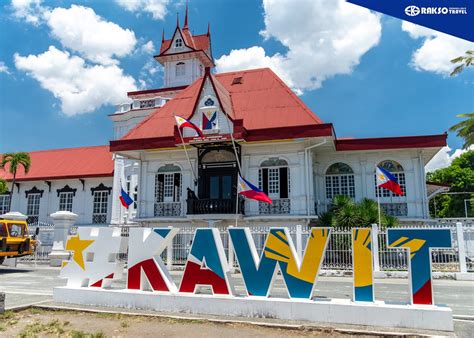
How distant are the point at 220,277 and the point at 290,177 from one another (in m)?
12.6

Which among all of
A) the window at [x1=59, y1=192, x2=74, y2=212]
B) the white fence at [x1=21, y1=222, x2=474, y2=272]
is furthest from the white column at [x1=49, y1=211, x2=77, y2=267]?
the window at [x1=59, y1=192, x2=74, y2=212]

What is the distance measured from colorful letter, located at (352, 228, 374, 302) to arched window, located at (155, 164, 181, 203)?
52.0ft

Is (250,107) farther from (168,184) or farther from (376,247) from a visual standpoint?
(376,247)

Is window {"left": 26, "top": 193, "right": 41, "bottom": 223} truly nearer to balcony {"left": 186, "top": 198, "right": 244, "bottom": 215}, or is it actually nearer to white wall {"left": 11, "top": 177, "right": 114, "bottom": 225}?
white wall {"left": 11, "top": 177, "right": 114, "bottom": 225}

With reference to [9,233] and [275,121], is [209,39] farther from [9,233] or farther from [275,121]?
[9,233]

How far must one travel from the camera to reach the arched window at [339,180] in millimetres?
22281

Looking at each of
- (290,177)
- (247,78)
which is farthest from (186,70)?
(290,177)

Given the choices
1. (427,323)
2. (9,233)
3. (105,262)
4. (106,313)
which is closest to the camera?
(427,323)

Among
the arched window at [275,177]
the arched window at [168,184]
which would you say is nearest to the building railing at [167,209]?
the arched window at [168,184]

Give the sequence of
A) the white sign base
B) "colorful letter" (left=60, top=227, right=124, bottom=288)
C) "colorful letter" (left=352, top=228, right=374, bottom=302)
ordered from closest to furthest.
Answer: the white sign base → "colorful letter" (left=352, top=228, right=374, bottom=302) → "colorful letter" (left=60, top=227, right=124, bottom=288)

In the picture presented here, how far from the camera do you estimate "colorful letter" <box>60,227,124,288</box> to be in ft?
31.6

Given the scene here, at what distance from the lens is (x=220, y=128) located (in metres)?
21.0

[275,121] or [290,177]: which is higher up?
[275,121]

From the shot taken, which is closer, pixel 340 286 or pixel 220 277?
pixel 220 277
